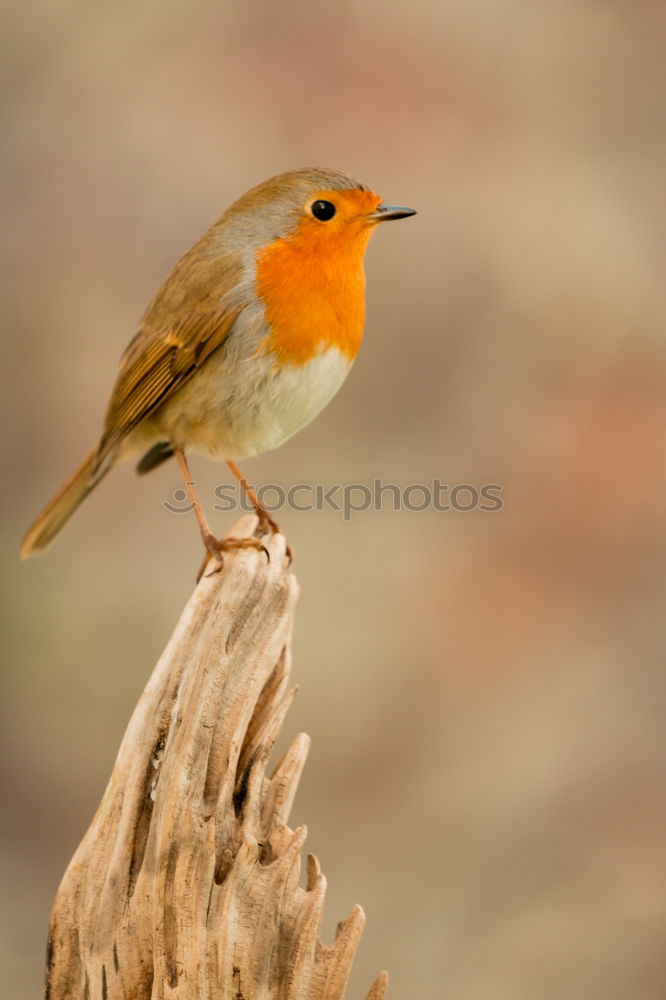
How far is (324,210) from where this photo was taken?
302 centimetres

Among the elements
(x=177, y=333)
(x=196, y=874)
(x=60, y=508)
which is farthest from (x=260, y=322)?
(x=196, y=874)

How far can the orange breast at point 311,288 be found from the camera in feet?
9.71

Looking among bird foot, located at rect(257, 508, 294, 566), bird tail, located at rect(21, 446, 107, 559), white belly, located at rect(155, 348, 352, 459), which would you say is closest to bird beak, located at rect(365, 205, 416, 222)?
white belly, located at rect(155, 348, 352, 459)

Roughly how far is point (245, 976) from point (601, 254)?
392 centimetres

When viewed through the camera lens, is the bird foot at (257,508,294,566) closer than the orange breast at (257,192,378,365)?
No

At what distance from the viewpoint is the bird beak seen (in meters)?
2.98

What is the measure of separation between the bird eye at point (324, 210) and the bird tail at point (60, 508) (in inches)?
38.7

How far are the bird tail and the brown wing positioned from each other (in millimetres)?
103

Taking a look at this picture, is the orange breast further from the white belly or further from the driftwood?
the driftwood

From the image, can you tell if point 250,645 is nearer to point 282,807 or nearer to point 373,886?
point 282,807

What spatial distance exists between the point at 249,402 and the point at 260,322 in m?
0.22

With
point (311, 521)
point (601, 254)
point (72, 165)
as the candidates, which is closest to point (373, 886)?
point (311, 521)

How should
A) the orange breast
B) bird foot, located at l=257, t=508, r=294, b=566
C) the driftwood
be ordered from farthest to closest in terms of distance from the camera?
1. bird foot, located at l=257, t=508, r=294, b=566
2. the orange breast
3. the driftwood

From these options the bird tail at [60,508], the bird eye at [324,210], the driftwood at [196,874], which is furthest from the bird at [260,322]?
the driftwood at [196,874]
